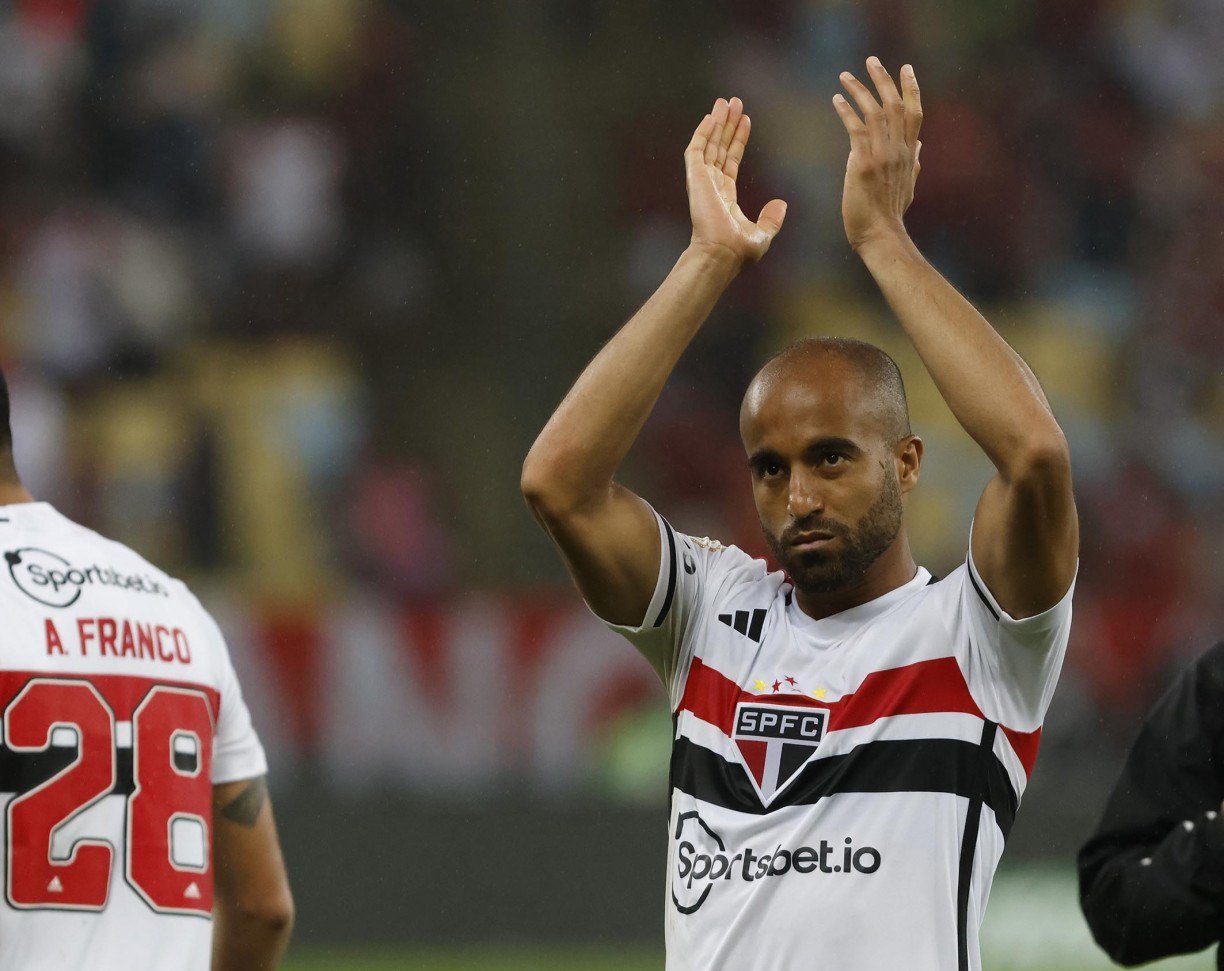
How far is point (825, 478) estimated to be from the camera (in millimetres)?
3342

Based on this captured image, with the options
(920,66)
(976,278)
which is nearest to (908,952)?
(976,278)

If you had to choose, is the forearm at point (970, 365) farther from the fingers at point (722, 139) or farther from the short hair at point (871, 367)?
the fingers at point (722, 139)

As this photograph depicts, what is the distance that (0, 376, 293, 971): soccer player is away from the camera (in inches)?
137

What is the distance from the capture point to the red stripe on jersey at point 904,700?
323 centimetres

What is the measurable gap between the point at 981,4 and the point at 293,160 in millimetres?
5108

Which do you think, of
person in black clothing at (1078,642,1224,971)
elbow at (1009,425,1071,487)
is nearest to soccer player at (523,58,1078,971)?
elbow at (1009,425,1071,487)

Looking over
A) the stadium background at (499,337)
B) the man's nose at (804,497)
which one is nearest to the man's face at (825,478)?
the man's nose at (804,497)

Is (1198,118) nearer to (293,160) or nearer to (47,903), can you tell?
(293,160)

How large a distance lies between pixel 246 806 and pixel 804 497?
4.59ft

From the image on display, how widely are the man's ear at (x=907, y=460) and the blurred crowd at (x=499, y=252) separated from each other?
291 inches

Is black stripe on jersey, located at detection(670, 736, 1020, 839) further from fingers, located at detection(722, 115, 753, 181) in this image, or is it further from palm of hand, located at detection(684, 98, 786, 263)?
fingers, located at detection(722, 115, 753, 181)

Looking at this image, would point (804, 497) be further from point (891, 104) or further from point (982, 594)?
point (891, 104)

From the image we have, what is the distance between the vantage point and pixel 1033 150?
13211 mm

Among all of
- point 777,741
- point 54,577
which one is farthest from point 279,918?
point 777,741
